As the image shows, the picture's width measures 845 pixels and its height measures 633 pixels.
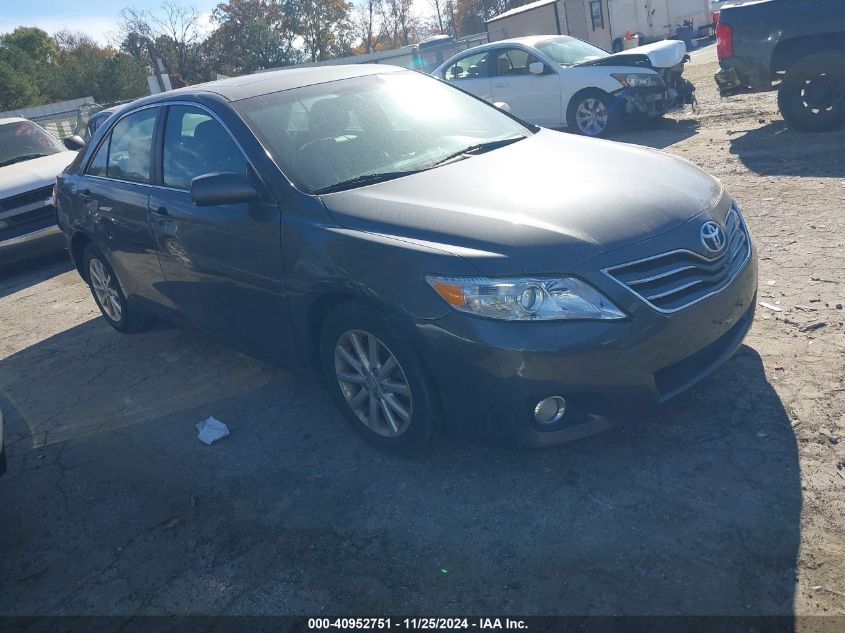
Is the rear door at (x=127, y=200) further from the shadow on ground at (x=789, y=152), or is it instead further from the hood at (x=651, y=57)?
the hood at (x=651, y=57)

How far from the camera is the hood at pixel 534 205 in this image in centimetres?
315

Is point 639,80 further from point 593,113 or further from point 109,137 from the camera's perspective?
point 109,137

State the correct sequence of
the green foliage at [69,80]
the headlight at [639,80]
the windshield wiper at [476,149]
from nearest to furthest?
the windshield wiper at [476,149] < the headlight at [639,80] < the green foliage at [69,80]

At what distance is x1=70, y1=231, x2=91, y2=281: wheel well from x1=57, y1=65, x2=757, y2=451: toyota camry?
1291mm

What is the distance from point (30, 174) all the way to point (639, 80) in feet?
27.0

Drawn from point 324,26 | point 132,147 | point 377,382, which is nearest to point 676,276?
point 377,382

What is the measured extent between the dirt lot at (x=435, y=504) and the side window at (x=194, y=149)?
1387 millimetres

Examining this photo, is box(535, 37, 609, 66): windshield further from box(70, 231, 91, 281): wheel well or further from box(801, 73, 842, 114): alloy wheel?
box(70, 231, 91, 281): wheel well

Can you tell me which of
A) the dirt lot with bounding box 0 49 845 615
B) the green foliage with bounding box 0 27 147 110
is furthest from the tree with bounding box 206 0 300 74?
the dirt lot with bounding box 0 49 845 615

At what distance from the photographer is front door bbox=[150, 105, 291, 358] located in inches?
157

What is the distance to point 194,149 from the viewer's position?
4543 mm

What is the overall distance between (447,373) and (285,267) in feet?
3.61

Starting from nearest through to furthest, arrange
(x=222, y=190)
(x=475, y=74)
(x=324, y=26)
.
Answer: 1. (x=222, y=190)
2. (x=475, y=74)
3. (x=324, y=26)

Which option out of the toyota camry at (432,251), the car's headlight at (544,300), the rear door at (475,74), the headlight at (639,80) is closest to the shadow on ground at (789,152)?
the headlight at (639,80)
